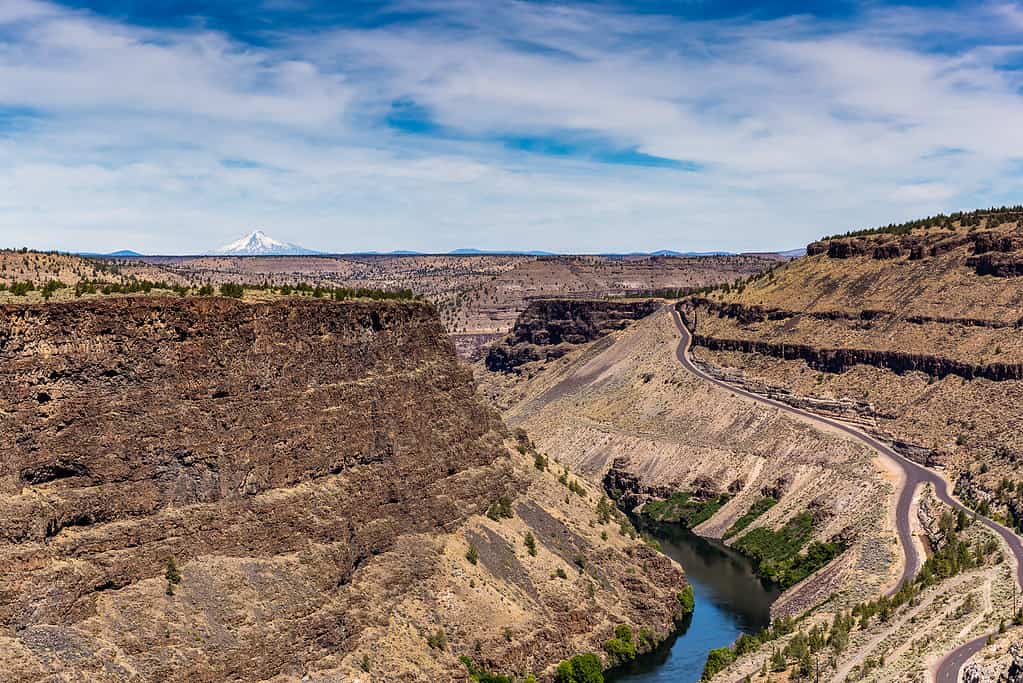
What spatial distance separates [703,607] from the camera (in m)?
88.7

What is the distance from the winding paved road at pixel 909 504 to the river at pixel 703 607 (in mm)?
12150

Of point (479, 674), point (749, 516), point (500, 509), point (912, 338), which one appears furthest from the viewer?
point (912, 338)

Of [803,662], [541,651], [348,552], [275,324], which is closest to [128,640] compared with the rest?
[348,552]

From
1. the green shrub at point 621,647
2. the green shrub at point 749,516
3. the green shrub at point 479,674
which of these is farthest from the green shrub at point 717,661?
the green shrub at point 749,516

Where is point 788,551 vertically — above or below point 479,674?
below

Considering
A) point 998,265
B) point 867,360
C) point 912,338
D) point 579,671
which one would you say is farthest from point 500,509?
point 998,265

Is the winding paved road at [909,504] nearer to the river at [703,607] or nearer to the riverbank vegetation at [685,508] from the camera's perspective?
the river at [703,607]

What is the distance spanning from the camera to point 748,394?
454 feet

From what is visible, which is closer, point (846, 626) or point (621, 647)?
point (846, 626)

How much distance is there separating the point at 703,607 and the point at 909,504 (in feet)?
72.1

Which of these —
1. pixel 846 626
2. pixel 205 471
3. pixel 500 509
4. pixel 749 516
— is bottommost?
pixel 749 516

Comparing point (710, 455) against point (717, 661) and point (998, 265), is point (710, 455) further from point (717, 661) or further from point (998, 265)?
point (717, 661)

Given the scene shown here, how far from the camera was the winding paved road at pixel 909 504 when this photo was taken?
57.9 m

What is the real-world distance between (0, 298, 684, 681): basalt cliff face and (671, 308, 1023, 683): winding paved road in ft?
76.3
